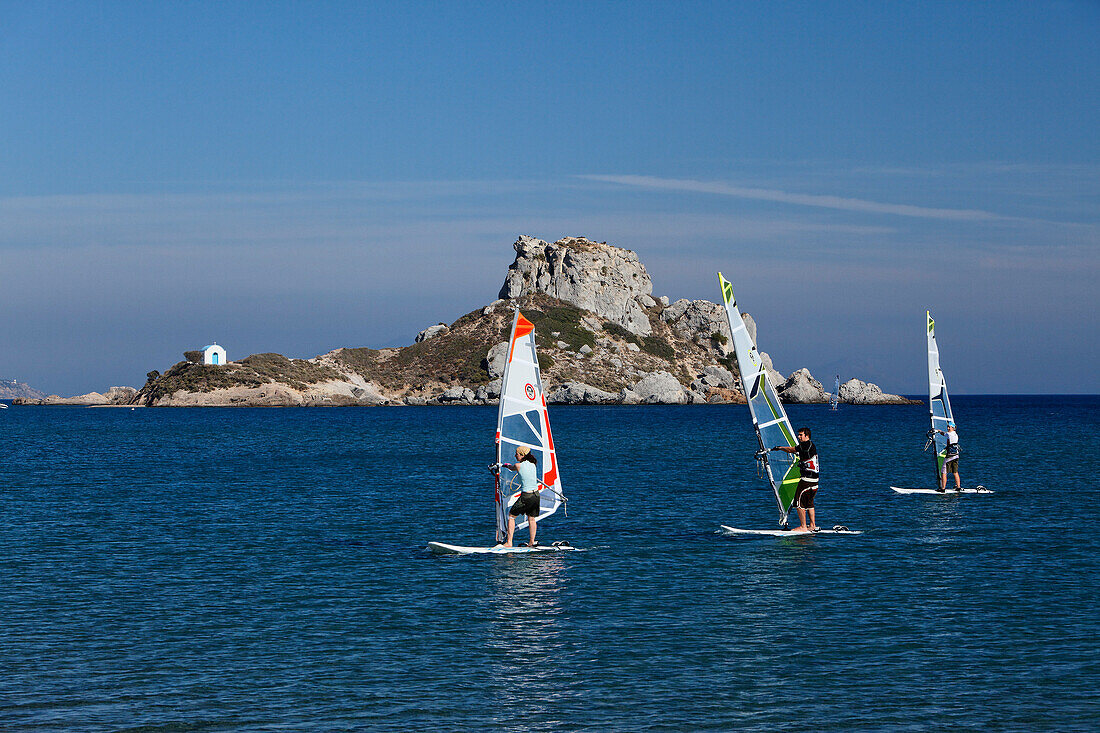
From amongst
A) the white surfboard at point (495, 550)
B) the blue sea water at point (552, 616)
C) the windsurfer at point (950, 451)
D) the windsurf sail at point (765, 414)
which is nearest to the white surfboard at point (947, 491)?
the windsurfer at point (950, 451)

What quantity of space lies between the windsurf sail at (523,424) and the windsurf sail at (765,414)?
625cm

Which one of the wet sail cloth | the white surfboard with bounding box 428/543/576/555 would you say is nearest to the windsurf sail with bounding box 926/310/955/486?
the wet sail cloth

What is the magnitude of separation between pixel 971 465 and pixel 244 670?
59.3m

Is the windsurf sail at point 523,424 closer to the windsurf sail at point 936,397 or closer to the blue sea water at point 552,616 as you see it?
the blue sea water at point 552,616

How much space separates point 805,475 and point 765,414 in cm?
210

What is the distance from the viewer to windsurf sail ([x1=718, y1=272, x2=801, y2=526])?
30.9 meters

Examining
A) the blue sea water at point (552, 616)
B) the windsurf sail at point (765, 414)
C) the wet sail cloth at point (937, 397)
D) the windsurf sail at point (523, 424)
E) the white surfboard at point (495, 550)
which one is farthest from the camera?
the wet sail cloth at point (937, 397)

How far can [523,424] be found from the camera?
28031 millimetres

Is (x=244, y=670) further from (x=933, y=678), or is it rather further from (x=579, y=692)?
(x=933, y=678)

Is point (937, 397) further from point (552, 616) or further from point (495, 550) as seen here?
point (552, 616)

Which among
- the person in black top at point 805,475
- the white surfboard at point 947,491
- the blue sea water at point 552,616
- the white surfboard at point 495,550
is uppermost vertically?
the person in black top at point 805,475

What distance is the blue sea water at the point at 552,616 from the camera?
15.0 metres

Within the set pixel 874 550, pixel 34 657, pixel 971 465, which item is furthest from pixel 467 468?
pixel 34 657

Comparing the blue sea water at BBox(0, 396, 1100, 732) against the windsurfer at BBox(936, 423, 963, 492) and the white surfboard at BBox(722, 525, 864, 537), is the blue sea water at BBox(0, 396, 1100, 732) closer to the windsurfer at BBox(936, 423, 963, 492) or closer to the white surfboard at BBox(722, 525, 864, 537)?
the white surfboard at BBox(722, 525, 864, 537)
